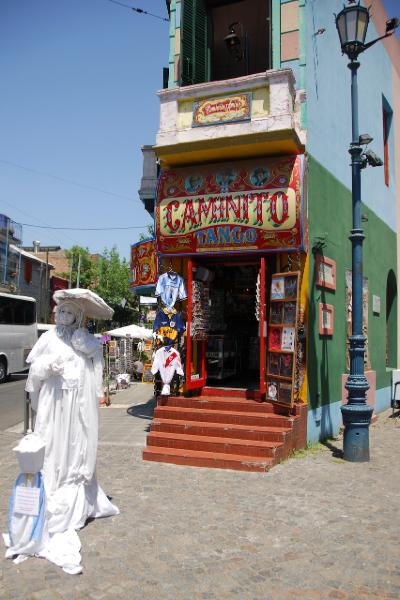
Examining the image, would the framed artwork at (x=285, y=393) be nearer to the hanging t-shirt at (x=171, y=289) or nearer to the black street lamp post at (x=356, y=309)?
the black street lamp post at (x=356, y=309)

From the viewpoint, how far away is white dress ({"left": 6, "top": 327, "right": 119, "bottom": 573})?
16.1 feet

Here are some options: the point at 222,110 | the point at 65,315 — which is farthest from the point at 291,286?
the point at 65,315

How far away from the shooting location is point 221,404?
8469mm

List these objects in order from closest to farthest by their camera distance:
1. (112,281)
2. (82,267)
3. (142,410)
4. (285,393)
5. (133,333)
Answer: (285,393), (142,410), (133,333), (112,281), (82,267)

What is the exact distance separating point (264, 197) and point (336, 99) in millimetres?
3584

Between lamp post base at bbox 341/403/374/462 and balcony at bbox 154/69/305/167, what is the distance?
4038 mm

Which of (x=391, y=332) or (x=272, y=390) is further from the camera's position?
(x=391, y=332)

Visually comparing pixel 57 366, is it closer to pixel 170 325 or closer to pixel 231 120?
pixel 170 325

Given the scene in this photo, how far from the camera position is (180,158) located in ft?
→ 29.6

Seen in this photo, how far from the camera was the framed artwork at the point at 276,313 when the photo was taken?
830cm

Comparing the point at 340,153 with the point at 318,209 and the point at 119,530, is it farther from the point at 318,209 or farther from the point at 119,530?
the point at 119,530

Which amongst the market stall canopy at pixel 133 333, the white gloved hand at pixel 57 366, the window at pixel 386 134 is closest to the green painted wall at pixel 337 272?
the window at pixel 386 134

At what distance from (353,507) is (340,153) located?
7.25 meters

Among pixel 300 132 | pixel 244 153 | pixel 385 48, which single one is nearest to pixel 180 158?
pixel 244 153
